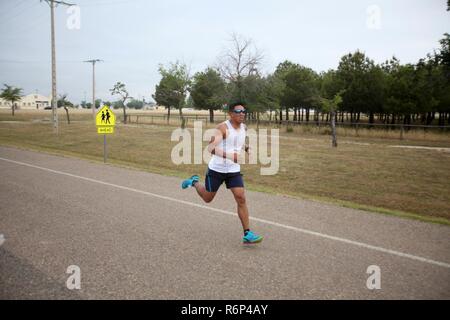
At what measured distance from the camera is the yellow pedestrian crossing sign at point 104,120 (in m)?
14.7

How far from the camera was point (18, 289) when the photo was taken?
365 cm

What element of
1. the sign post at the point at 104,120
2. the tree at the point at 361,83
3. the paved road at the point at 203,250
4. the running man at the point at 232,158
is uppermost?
the tree at the point at 361,83

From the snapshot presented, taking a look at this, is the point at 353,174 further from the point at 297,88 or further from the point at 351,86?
the point at 297,88

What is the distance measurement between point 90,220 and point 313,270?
3953 mm

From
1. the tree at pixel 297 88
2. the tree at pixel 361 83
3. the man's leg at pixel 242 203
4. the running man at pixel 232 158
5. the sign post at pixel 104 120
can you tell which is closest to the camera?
the running man at pixel 232 158

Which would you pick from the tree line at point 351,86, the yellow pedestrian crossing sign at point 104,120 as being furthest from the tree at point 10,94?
the yellow pedestrian crossing sign at point 104,120

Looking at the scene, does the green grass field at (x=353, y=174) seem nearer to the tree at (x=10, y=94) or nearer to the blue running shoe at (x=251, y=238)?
the blue running shoe at (x=251, y=238)

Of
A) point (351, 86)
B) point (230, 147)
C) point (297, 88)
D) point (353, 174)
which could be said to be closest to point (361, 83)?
point (351, 86)

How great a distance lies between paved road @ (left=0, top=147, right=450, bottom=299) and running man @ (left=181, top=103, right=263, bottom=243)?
44cm

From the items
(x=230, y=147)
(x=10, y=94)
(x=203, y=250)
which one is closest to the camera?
(x=203, y=250)

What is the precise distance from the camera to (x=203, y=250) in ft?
15.9

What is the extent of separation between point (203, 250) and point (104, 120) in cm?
1141

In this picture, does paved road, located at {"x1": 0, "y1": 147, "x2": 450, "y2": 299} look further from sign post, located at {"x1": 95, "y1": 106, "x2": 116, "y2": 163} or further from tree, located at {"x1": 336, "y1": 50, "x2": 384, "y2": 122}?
tree, located at {"x1": 336, "y1": 50, "x2": 384, "y2": 122}
